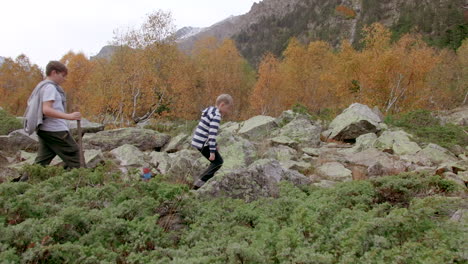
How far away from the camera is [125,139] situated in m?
9.77

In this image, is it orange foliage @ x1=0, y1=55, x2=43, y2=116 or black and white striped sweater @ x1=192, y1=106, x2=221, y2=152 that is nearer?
black and white striped sweater @ x1=192, y1=106, x2=221, y2=152

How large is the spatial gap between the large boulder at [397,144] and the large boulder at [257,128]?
3.73 metres

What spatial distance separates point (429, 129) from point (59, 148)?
38.1 ft

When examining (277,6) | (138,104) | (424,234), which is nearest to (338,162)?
(424,234)

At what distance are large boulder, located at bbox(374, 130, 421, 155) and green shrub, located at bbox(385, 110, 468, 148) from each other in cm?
103

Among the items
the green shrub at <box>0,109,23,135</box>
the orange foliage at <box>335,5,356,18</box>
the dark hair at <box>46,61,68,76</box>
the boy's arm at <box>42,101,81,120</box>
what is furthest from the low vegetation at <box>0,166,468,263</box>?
the orange foliage at <box>335,5,356,18</box>

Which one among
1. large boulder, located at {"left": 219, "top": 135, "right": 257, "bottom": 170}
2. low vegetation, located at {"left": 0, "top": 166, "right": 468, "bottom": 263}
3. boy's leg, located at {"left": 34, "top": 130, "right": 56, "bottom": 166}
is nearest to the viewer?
low vegetation, located at {"left": 0, "top": 166, "right": 468, "bottom": 263}

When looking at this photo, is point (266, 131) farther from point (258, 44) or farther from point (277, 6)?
point (277, 6)

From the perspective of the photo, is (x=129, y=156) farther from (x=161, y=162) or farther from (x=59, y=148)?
(x=59, y=148)

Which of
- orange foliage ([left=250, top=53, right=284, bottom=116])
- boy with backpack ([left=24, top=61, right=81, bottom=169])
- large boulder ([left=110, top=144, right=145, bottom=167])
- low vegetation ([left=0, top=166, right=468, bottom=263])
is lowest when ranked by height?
orange foliage ([left=250, top=53, right=284, bottom=116])

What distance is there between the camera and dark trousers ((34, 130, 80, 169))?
14.7ft

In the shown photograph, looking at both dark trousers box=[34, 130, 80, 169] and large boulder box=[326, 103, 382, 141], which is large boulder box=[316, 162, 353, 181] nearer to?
large boulder box=[326, 103, 382, 141]

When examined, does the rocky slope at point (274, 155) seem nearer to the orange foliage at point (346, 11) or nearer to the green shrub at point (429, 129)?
the green shrub at point (429, 129)

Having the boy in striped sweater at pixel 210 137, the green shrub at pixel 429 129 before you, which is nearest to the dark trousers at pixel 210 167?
the boy in striped sweater at pixel 210 137
